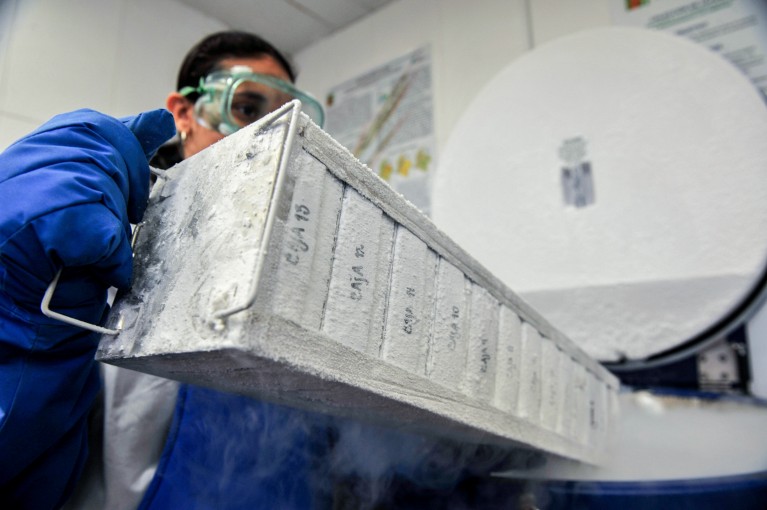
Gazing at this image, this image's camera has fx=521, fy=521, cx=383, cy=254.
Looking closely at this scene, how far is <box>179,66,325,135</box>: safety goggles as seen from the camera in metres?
1.09

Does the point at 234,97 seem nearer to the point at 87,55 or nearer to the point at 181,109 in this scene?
the point at 181,109

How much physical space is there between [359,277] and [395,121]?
1650 mm

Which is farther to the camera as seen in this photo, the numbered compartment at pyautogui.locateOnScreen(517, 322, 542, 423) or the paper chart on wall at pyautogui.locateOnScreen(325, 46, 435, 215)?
the paper chart on wall at pyautogui.locateOnScreen(325, 46, 435, 215)

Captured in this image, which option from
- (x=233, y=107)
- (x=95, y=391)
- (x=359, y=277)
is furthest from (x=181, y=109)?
(x=359, y=277)

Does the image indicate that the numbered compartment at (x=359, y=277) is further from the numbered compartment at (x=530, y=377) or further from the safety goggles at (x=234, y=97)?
the safety goggles at (x=234, y=97)

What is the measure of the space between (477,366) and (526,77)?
1198mm

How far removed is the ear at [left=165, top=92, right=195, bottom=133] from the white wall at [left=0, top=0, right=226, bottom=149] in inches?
Result: 28.6

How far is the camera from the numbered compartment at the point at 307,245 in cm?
46

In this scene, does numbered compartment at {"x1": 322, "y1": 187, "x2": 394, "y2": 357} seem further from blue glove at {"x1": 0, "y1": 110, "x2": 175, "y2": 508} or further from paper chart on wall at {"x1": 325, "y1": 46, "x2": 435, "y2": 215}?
paper chart on wall at {"x1": 325, "y1": 46, "x2": 435, "y2": 215}

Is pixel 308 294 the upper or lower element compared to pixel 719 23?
lower

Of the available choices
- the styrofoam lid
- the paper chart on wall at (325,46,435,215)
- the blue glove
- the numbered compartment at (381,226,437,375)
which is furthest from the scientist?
the paper chart on wall at (325,46,435,215)

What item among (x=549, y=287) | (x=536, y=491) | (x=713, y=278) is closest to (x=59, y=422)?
(x=536, y=491)

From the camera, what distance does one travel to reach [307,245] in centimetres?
48

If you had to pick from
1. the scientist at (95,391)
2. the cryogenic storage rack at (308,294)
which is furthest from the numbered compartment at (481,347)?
the scientist at (95,391)
